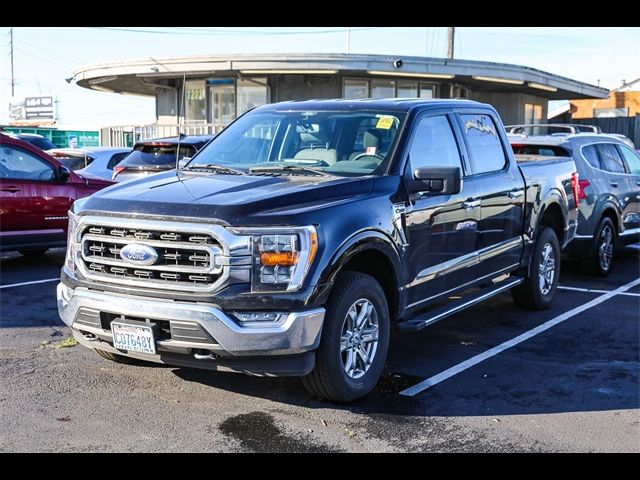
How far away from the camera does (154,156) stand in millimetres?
12102

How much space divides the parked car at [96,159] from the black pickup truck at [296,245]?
833cm

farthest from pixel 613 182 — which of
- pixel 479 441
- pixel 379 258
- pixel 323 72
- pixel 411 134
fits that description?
pixel 323 72

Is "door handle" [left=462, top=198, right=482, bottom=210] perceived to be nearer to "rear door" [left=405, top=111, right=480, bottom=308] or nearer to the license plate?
"rear door" [left=405, top=111, right=480, bottom=308]

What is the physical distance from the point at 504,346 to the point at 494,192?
1348 millimetres

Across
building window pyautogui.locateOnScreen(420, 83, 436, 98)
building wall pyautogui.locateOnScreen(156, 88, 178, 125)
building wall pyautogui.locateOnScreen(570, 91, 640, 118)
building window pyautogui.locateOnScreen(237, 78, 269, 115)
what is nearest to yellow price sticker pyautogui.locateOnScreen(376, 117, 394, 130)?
building window pyautogui.locateOnScreen(237, 78, 269, 115)

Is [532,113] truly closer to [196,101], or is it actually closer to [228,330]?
[196,101]

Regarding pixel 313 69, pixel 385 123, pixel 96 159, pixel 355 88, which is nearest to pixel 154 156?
pixel 96 159

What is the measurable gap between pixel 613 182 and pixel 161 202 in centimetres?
724

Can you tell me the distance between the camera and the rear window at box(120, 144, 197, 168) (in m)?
11.9

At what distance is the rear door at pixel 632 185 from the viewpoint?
10555 mm

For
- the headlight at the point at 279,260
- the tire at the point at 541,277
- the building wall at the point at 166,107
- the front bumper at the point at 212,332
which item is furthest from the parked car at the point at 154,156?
the building wall at the point at 166,107

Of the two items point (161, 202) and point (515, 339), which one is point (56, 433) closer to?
point (161, 202)

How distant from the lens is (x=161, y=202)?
484cm

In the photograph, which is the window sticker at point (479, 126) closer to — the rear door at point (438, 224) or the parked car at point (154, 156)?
the rear door at point (438, 224)
